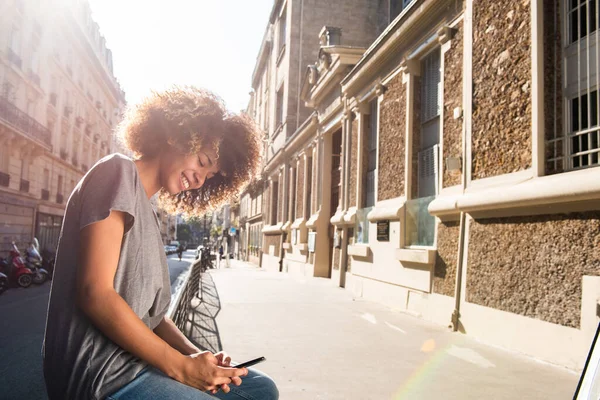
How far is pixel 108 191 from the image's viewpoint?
1.56 m

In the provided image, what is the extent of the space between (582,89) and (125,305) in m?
6.32

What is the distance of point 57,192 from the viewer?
34375 millimetres

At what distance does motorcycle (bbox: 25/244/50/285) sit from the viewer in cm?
1653

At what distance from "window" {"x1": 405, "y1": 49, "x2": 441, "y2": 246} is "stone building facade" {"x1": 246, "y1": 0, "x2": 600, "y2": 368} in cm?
4

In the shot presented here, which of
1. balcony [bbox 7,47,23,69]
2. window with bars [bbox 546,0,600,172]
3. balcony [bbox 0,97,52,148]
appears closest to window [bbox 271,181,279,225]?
balcony [bbox 0,97,52,148]

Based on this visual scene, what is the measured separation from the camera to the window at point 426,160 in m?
10.1

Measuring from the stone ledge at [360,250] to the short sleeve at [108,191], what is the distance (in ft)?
38.1

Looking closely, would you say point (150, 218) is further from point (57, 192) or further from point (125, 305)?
point (57, 192)

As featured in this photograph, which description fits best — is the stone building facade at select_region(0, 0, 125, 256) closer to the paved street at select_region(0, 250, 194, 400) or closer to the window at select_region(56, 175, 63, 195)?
the window at select_region(56, 175, 63, 195)

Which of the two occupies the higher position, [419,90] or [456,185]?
[419,90]

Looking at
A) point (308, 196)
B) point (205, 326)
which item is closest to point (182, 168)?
point (205, 326)

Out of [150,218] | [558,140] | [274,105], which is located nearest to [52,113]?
[274,105]

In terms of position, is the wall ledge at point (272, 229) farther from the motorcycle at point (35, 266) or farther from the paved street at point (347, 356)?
the paved street at point (347, 356)

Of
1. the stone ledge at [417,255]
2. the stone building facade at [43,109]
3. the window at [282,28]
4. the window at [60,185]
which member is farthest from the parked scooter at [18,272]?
the window at [282,28]
